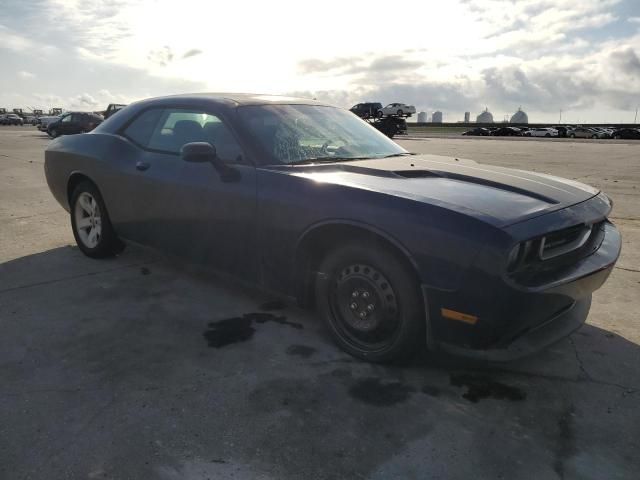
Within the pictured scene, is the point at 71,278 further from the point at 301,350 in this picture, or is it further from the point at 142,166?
the point at 301,350

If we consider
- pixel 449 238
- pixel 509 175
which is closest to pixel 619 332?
pixel 509 175

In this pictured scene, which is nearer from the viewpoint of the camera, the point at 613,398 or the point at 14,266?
the point at 613,398

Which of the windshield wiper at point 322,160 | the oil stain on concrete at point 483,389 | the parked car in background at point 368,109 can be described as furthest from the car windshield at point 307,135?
the parked car in background at point 368,109

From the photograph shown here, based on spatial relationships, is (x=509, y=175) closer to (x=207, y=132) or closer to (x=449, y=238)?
(x=449, y=238)

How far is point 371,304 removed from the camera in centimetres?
279

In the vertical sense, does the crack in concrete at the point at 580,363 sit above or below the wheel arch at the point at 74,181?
below

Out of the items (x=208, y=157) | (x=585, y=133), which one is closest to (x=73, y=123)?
(x=208, y=157)

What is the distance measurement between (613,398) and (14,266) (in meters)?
4.62

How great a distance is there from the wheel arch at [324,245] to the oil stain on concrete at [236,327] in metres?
0.41

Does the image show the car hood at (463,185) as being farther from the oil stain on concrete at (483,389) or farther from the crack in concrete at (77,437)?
the crack in concrete at (77,437)

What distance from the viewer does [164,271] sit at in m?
4.42

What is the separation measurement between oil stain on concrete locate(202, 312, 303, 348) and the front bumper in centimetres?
117

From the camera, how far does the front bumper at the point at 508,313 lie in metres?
2.30

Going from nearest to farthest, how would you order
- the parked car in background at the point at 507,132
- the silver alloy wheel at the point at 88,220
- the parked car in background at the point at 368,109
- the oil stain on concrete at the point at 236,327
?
the oil stain on concrete at the point at 236,327, the silver alloy wheel at the point at 88,220, the parked car in background at the point at 368,109, the parked car in background at the point at 507,132
